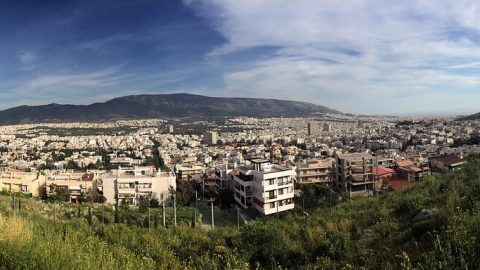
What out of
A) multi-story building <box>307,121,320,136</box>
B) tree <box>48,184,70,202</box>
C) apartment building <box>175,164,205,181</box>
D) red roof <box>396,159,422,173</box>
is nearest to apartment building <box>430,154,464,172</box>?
red roof <box>396,159,422,173</box>

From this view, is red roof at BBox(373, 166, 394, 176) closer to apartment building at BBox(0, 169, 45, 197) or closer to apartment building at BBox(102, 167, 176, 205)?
apartment building at BBox(102, 167, 176, 205)

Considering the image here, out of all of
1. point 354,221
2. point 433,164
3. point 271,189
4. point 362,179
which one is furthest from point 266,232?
point 433,164

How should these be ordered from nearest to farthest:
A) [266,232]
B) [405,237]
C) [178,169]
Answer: [405,237], [266,232], [178,169]

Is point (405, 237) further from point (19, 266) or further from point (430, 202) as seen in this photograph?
point (19, 266)

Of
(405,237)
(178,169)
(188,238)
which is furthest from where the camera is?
(178,169)

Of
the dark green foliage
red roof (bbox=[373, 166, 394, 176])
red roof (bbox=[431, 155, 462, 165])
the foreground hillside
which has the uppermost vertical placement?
the foreground hillside

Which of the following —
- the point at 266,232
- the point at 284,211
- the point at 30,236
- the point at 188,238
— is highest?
the point at 30,236
